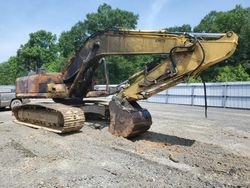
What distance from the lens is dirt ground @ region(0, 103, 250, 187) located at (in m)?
5.29

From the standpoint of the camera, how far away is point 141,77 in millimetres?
8250

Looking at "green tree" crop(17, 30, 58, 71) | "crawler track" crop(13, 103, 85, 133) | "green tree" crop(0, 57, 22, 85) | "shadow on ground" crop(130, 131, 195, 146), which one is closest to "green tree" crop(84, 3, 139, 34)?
"green tree" crop(17, 30, 58, 71)

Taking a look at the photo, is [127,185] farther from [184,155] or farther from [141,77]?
[141,77]

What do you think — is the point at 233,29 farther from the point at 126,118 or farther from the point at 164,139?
the point at 126,118

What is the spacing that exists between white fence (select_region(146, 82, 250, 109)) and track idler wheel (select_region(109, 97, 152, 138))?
1211 centimetres

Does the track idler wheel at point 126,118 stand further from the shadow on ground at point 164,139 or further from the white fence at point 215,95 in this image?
the white fence at point 215,95

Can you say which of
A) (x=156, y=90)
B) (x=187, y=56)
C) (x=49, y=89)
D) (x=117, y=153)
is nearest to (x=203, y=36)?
(x=187, y=56)

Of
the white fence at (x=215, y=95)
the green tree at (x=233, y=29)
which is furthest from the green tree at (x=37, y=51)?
the white fence at (x=215, y=95)

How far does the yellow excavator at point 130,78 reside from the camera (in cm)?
727

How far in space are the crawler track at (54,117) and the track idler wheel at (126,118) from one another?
3.41 feet

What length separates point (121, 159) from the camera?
21.3 feet

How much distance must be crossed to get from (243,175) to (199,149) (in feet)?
6.37

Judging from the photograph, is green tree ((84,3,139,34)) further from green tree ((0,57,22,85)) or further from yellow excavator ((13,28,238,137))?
yellow excavator ((13,28,238,137))

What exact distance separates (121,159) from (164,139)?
2.43 meters
